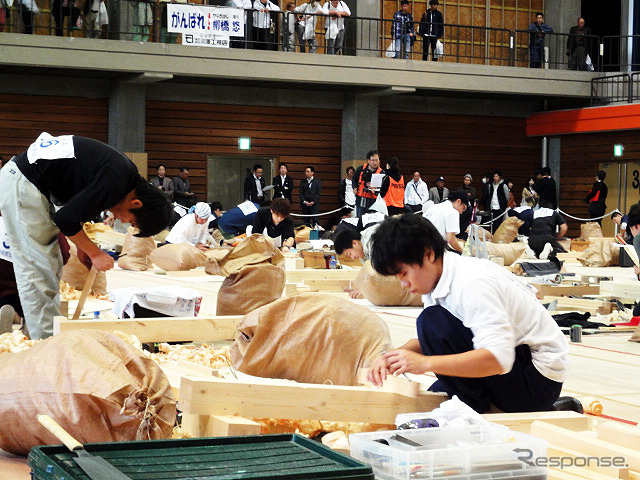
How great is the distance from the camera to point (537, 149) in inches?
925

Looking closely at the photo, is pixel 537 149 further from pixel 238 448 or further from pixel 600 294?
pixel 238 448

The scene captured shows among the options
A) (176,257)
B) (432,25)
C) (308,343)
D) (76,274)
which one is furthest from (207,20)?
(308,343)

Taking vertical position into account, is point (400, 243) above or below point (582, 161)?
below

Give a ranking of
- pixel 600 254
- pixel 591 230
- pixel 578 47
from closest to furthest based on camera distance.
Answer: pixel 600 254 → pixel 591 230 → pixel 578 47

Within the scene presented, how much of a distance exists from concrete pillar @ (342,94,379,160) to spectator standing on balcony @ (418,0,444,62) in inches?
→ 57.7

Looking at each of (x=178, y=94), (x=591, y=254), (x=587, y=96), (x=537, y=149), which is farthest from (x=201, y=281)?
(x=537, y=149)

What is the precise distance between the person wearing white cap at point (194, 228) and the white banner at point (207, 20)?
22.7ft

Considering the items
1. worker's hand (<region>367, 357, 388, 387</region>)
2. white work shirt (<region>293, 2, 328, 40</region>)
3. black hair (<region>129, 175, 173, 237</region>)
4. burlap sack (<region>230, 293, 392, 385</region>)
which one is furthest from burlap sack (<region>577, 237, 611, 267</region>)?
worker's hand (<region>367, 357, 388, 387</region>)

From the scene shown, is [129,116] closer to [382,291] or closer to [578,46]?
[578,46]

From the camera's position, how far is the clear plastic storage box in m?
2.38

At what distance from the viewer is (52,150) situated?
451 centimetres

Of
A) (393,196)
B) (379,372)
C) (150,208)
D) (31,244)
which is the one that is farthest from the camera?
(393,196)

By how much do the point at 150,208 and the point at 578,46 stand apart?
61.1 ft

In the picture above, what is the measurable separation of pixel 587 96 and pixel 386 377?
18930mm
